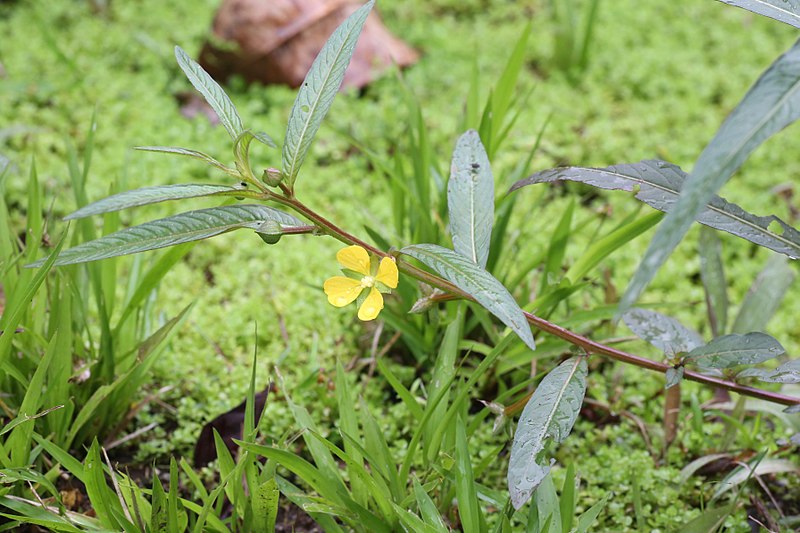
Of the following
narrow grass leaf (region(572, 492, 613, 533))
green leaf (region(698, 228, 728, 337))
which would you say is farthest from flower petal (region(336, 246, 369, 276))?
green leaf (region(698, 228, 728, 337))

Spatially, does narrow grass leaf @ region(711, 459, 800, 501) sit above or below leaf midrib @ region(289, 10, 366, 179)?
below

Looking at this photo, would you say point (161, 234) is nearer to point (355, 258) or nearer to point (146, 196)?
point (146, 196)

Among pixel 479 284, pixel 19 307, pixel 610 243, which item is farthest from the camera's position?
pixel 610 243

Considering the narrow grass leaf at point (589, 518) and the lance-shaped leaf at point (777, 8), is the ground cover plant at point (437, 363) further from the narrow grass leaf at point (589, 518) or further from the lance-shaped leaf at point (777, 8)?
the lance-shaped leaf at point (777, 8)

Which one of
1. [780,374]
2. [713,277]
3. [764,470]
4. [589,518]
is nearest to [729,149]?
[780,374]

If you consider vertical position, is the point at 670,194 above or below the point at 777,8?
below

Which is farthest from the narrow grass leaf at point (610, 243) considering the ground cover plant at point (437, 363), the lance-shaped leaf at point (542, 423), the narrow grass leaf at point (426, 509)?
the narrow grass leaf at point (426, 509)

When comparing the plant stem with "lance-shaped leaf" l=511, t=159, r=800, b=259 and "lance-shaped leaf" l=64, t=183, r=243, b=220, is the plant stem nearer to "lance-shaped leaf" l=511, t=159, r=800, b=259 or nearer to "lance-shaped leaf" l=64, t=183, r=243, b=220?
"lance-shaped leaf" l=64, t=183, r=243, b=220
